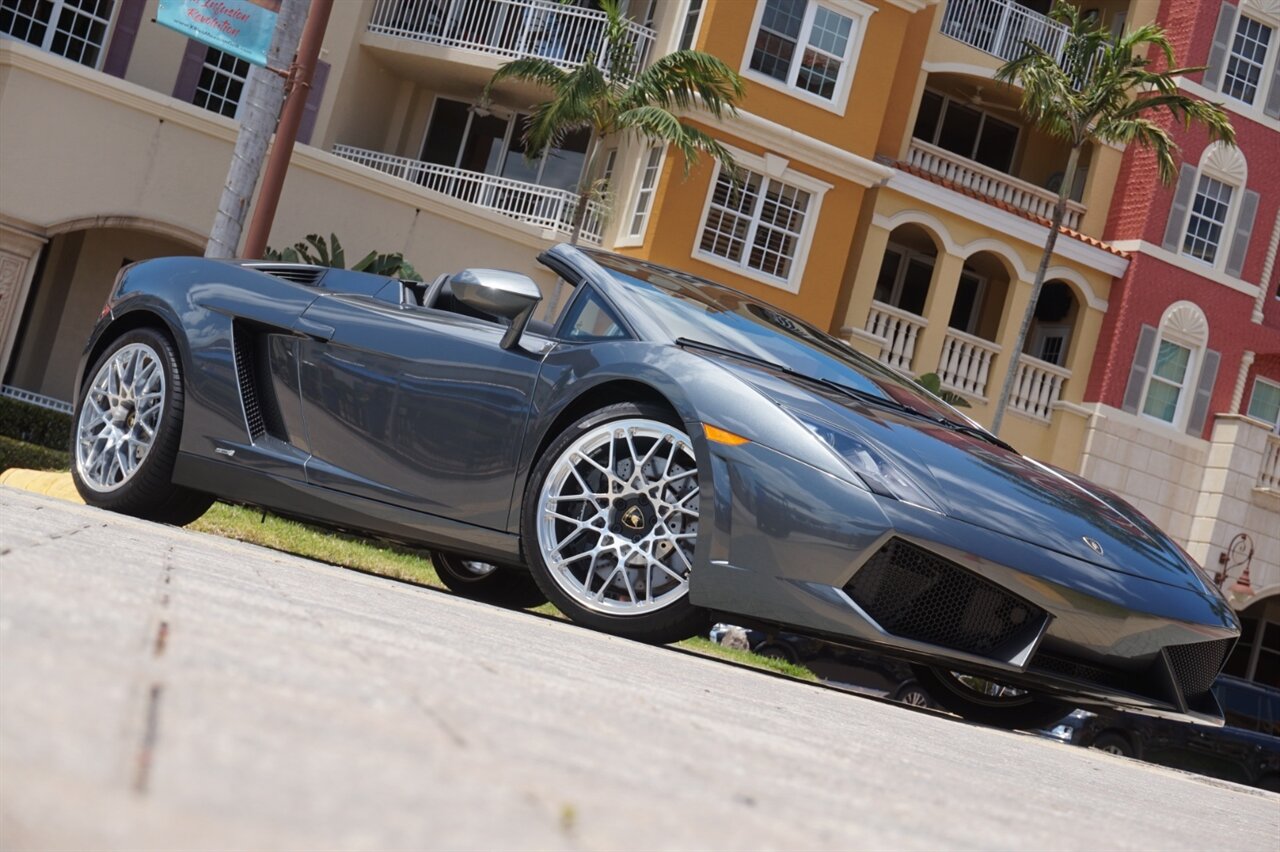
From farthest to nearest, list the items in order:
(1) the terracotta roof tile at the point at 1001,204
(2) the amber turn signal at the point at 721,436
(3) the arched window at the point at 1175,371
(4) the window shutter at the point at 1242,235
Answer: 1. (4) the window shutter at the point at 1242,235
2. (3) the arched window at the point at 1175,371
3. (1) the terracotta roof tile at the point at 1001,204
4. (2) the amber turn signal at the point at 721,436

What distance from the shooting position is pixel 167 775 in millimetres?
804

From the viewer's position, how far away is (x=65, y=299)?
20.3 meters

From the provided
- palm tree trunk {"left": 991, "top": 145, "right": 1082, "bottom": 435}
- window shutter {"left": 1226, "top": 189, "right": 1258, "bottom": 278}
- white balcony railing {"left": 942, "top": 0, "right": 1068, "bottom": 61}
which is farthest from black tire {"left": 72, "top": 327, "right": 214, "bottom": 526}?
window shutter {"left": 1226, "top": 189, "right": 1258, "bottom": 278}

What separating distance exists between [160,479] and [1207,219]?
2456 cm

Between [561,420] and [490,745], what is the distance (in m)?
3.17

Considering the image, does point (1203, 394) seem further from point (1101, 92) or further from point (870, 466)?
point (870, 466)

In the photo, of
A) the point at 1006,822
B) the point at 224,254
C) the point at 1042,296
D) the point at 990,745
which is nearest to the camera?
the point at 1006,822

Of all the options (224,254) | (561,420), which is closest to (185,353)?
(561,420)

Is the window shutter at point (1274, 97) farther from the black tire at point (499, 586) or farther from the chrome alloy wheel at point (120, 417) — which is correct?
the chrome alloy wheel at point (120, 417)

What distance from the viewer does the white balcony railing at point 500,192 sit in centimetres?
2189

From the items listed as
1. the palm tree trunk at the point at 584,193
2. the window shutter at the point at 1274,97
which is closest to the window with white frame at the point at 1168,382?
the window shutter at the point at 1274,97

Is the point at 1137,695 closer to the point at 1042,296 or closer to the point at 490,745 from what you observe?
the point at 490,745

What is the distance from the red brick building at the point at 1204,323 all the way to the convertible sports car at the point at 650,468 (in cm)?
2138

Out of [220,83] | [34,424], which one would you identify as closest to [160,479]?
[34,424]
